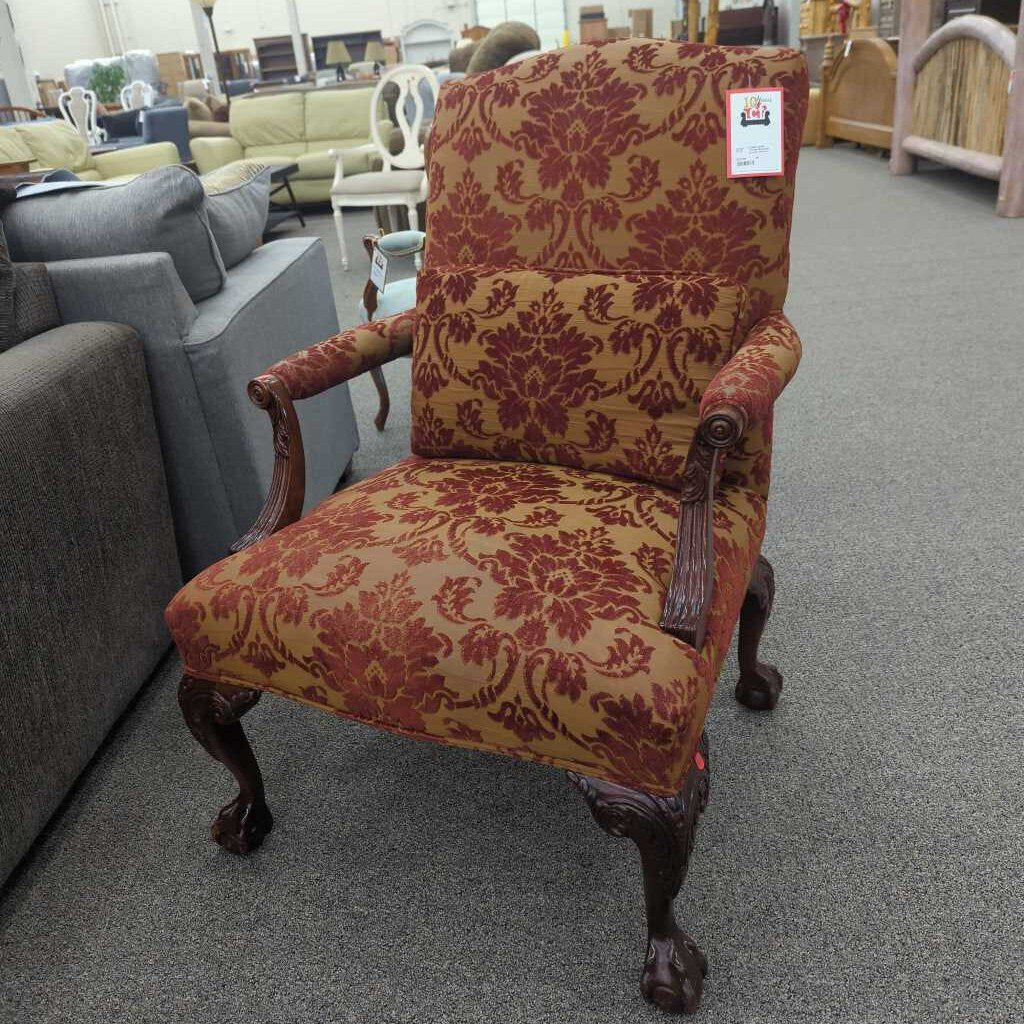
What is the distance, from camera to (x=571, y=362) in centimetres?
122

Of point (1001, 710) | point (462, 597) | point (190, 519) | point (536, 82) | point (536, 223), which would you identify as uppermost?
point (536, 82)

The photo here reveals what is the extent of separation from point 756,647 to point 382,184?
3.88 metres

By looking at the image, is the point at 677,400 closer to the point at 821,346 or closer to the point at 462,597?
the point at 462,597

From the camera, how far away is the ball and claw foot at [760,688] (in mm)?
1404

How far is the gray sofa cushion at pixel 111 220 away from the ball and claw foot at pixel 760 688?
4.07ft

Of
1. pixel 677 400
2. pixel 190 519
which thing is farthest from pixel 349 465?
pixel 677 400

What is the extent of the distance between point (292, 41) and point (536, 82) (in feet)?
44.8

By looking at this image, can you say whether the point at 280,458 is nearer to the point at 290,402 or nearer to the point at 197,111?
the point at 290,402

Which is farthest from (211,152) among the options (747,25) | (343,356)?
(747,25)

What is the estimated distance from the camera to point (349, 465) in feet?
7.66

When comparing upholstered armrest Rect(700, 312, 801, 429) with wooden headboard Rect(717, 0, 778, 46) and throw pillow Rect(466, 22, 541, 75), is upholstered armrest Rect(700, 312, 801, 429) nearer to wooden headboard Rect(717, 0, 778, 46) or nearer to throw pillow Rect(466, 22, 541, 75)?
throw pillow Rect(466, 22, 541, 75)

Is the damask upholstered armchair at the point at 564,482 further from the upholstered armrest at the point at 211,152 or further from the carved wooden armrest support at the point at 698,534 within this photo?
the upholstered armrest at the point at 211,152

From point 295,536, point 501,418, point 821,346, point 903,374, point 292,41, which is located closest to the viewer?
point 295,536

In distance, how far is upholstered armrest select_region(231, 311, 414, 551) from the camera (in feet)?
3.95
